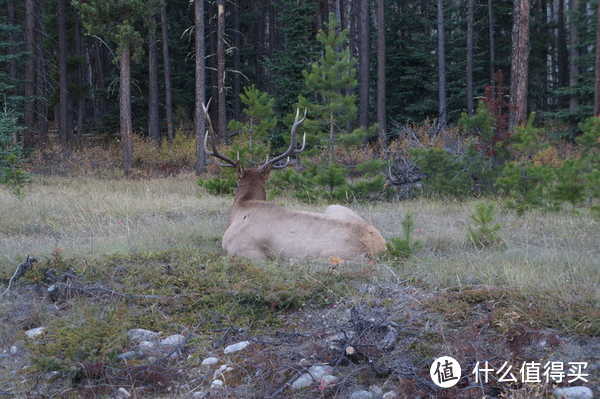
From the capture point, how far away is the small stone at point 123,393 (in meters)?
4.02

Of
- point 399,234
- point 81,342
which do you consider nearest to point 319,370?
point 81,342

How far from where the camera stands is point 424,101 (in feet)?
109

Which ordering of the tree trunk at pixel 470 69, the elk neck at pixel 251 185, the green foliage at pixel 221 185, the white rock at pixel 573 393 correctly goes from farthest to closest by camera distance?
the tree trunk at pixel 470 69 < the green foliage at pixel 221 185 < the elk neck at pixel 251 185 < the white rock at pixel 573 393

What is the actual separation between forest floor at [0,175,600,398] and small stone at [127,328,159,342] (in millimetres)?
56

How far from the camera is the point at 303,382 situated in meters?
3.95

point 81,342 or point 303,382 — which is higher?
point 81,342

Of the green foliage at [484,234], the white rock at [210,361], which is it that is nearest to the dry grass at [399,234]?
the green foliage at [484,234]

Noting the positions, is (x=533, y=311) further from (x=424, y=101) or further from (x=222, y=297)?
(x=424, y=101)

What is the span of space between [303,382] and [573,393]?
162cm

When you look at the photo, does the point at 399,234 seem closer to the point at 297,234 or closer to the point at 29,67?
the point at 297,234

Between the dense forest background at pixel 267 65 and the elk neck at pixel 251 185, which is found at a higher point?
the dense forest background at pixel 267 65

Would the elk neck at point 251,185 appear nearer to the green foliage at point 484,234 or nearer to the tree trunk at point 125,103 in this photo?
the green foliage at point 484,234

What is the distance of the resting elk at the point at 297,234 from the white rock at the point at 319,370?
2.45 m

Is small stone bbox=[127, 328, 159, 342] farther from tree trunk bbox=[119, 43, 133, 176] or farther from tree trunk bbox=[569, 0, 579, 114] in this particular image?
tree trunk bbox=[569, 0, 579, 114]
